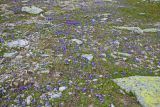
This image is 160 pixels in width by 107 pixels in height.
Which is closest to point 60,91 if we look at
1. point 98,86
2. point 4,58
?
point 98,86

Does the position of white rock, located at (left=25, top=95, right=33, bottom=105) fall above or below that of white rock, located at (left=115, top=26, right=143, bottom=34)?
below

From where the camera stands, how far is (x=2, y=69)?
6945mm

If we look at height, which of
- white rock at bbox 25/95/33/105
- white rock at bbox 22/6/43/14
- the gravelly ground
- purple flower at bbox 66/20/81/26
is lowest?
white rock at bbox 25/95/33/105

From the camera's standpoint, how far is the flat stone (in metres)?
5.51

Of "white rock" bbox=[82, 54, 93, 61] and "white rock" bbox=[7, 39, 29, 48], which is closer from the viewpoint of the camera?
"white rock" bbox=[82, 54, 93, 61]

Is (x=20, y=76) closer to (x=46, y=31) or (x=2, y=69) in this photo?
(x=2, y=69)

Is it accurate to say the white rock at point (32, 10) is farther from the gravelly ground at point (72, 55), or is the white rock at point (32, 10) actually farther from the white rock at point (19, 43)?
the white rock at point (19, 43)

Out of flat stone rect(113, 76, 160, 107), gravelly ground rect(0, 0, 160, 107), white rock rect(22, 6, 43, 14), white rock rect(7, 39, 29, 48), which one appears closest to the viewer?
flat stone rect(113, 76, 160, 107)

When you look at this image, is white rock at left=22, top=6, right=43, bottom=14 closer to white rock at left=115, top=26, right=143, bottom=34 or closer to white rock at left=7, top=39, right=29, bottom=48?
white rock at left=7, top=39, right=29, bottom=48

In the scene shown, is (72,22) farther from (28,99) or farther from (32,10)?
(28,99)

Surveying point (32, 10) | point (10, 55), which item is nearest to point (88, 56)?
point (10, 55)

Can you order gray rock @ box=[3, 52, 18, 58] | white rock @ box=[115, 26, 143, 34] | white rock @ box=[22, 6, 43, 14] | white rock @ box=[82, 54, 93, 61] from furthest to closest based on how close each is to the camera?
white rock @ box=[22, 6, 43, 14], white rock @ box=[115, 26, 143, 34], gray rock @ box=[3, 52, 18, 58], white rock @ box=[82, 54, 93, 61]

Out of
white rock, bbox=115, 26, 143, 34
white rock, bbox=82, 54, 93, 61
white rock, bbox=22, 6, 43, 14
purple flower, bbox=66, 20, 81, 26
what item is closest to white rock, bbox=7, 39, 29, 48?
white rock, bbox=82, 54, 93, 61

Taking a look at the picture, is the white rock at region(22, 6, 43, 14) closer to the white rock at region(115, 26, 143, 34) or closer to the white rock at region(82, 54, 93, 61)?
the white rock at region(115, 26, 143, 34)
